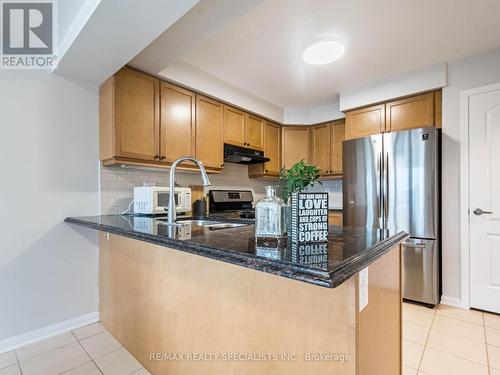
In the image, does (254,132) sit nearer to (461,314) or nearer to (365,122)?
(365,122)

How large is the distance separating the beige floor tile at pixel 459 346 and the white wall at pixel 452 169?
2.49 feet

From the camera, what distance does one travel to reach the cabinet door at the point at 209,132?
2.79 metres

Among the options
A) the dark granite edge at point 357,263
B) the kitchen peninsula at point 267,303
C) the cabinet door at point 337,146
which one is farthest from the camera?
the cabinet door at point 337,146

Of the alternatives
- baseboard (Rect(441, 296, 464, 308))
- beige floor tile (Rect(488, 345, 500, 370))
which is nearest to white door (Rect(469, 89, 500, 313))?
baseboard (Rect(441, 296, 464, 308))

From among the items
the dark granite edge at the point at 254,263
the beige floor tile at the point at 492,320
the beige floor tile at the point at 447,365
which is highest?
the dark granite edge at the point at 254,263

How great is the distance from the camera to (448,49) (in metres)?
2.39

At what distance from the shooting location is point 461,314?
2.42 m

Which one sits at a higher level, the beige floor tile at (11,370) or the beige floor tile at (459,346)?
the beige floor tile at (11,370)

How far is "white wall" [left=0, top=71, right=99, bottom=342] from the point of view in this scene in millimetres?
1861

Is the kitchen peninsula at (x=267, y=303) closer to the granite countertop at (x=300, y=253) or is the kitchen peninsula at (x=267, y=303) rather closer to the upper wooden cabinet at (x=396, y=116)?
the granite countertop at (x=300, y=253)

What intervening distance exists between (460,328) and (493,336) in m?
0.20

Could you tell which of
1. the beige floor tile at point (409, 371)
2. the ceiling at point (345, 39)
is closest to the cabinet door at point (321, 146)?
the ceiling at point (345, 39)

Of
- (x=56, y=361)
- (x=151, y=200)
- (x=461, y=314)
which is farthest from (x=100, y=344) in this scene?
(x=461, y=314)

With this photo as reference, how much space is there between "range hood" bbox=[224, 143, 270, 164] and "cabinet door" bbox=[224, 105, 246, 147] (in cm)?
8
